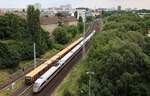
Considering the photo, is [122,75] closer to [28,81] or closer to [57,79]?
[28,81]

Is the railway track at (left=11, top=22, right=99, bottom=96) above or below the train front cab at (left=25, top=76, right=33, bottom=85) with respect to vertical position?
below

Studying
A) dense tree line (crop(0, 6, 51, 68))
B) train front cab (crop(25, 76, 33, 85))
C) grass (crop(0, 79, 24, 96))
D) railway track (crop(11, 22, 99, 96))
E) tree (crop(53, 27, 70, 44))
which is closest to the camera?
grass (crop(0, 79, 24, 96))

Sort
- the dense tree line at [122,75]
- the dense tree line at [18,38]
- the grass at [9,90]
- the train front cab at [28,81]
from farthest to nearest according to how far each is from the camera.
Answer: the dense tree line at [18,38] < the train front cab at [28,81] < the grass at [9,90] < the dense tree line at [122,75]

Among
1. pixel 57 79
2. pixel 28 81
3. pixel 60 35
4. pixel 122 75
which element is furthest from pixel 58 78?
pixel 60 35

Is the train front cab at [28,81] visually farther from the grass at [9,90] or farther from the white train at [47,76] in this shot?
the white train at [47,76]

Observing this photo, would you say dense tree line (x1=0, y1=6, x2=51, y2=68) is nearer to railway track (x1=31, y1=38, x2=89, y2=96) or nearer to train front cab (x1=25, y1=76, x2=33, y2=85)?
railway track (x1=31, y1=38, x2=89, y2=96)

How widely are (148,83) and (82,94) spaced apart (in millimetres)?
7520

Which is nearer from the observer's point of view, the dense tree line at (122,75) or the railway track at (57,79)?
the dense tree line at (122,75)

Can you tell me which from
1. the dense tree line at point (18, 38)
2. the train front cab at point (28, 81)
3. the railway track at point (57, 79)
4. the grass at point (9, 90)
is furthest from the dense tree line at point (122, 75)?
the dense tree line at point (18, 38)

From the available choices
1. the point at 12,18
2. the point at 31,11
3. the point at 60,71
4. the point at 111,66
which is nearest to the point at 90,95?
the point at 111,66

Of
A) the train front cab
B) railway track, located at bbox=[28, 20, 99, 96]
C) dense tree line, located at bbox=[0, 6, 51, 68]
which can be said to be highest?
dense tree line, located at bbox=[0, 6, 51, 68]

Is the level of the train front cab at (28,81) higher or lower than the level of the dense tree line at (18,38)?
lower

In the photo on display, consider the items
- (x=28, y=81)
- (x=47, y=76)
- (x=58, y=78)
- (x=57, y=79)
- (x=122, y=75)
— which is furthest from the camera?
(x=58, y=78)

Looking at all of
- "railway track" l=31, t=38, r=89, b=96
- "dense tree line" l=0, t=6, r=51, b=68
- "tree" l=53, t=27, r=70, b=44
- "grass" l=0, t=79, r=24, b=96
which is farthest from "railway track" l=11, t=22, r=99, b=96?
"tree" l=53, t=27, r=70, b=44
